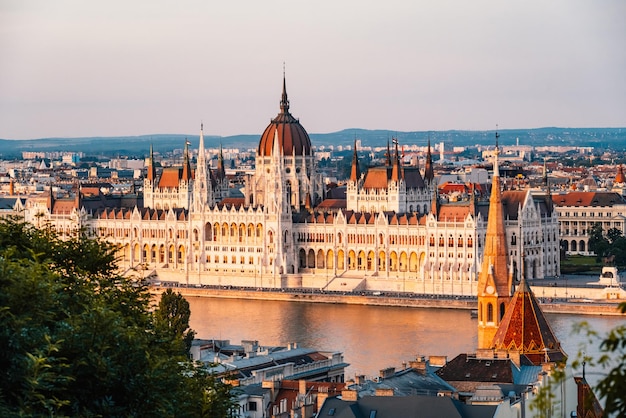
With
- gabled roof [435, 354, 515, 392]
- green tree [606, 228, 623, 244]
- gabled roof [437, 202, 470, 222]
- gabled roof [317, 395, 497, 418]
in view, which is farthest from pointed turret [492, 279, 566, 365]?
green tree [606, 228, 623, 244]

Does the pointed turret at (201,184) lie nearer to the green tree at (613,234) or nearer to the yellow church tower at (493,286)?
the green tree at (613,234)

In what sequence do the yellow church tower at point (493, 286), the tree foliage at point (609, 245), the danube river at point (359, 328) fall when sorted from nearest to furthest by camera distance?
the yellow church tower at point (493, 286) < the danube river at point (359, 328) < the tree foliage at point (609, 245)

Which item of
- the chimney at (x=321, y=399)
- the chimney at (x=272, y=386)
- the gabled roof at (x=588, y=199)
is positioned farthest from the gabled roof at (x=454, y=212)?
the chimney at (x=321, y=399)

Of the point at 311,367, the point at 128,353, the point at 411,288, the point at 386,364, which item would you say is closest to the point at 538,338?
the point at 311,367

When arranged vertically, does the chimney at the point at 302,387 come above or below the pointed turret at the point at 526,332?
below

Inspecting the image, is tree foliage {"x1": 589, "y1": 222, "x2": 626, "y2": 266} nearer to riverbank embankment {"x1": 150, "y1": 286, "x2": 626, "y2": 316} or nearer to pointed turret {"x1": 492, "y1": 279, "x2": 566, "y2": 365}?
riverbank embankment {"x1": 150, "y1": 286, "x2": 626, "y2": 316}

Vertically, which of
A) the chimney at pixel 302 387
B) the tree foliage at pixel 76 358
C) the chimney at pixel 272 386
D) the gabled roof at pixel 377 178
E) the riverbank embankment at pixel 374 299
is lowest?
the riverbank embankment at pixel 374 299

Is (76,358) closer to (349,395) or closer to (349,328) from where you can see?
A: (349,395)
